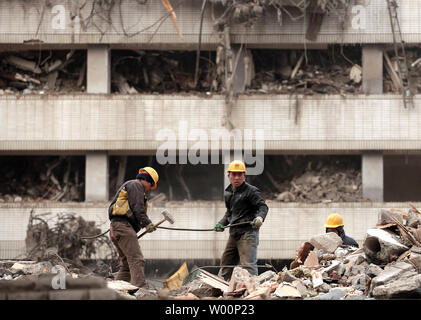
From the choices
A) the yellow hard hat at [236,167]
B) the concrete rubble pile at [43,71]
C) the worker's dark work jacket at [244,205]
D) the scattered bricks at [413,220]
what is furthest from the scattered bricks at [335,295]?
the concrete rubble pile at [43,71]

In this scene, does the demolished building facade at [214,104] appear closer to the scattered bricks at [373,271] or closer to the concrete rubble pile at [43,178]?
the concrete rubble pile at [43,178]

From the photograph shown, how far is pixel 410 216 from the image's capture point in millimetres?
10625

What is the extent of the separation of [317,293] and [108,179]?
488 inches

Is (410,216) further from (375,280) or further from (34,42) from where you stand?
(34,42)

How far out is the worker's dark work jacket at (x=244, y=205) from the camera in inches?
429

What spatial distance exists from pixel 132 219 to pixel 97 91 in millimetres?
10190

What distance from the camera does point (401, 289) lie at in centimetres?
770

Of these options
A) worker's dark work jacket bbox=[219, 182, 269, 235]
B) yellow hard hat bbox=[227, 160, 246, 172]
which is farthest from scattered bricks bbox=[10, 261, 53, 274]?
yellow hard hat bbox=[227, 160, 246, 172]

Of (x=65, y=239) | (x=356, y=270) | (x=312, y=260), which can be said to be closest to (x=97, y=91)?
(x=65, y=239)

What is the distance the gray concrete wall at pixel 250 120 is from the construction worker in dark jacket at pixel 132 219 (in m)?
9.24

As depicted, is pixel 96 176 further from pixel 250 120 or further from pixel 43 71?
pixel 250 120

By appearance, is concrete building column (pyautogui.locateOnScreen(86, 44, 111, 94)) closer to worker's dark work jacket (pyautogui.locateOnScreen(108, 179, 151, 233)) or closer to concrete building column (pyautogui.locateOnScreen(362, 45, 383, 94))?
concrete building column (pyautogui.locateOnScreen(362, 45, 383, 94))

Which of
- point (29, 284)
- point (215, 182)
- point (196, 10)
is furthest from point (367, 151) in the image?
point (29, 284)

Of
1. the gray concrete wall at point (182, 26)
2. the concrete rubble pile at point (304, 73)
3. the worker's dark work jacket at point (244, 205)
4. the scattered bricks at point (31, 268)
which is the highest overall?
the gray concrete wall at point (182, 26)
